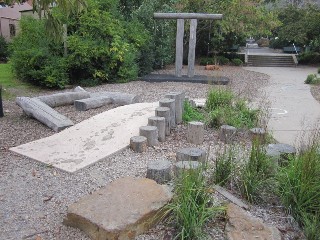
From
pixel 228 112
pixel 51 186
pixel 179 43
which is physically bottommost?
pixel 51 186

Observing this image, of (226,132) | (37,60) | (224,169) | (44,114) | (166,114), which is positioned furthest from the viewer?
(37,60)

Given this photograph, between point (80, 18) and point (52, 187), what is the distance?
7.56 metres

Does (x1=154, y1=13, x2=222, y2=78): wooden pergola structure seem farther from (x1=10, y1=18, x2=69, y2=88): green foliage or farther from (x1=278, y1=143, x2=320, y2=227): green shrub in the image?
(x1=278, y1=143, x2=320, y2=227): green shrub

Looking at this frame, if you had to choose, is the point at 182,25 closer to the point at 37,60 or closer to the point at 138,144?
the point at 37,60

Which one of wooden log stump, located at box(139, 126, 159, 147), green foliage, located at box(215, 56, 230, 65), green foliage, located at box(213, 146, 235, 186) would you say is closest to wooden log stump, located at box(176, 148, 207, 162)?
green foliage, located at box(213, 146, 235, 186)

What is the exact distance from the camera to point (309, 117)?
6.38m

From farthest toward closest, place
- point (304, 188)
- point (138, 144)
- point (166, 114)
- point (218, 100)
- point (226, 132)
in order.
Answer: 1. point (218, 100)
2. point (166, 114)
3. point (226, 132)
4. point (138, 144)
5. point (304, 188)

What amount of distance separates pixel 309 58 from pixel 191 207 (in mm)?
20282

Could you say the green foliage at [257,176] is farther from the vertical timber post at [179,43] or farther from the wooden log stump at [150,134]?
the vertical timber post at [179,43]

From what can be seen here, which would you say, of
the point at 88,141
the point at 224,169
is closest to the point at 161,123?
the point at 88,141

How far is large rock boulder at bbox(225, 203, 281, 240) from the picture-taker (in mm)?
2205

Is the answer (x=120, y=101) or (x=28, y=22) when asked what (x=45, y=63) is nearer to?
(x=28, y=22)

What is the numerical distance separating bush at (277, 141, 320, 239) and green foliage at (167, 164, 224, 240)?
1.85ft

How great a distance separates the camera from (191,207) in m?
2.27
